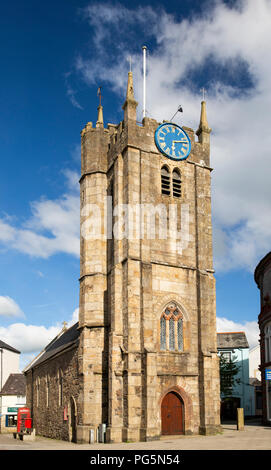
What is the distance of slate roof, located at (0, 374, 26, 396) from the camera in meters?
61.9

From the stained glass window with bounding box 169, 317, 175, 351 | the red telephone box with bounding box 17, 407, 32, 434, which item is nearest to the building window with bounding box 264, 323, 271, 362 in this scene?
the stained glass window with bounding box 169, 317, 175, 351

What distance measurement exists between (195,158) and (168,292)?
9.42 meters

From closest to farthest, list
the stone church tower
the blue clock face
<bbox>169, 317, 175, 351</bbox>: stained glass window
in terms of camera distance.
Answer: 1. the stone church tower
2. <bbox>169, 317, 175, 351</bbox>: stained glass window
3. the blue clock face

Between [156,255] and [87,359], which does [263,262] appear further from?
[87,359]

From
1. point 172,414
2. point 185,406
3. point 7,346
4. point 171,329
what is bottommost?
point 172,414

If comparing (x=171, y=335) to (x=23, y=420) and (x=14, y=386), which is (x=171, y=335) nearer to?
(x=23, y=420)

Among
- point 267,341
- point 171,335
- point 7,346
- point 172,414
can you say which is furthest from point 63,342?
point 7,346

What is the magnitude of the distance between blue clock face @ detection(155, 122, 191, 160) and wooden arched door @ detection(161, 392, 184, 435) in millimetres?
14530

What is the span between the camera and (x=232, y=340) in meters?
58.5

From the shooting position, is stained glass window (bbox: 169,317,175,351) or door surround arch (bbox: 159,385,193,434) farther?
stained glass window (bbox: 169,317,175,351)

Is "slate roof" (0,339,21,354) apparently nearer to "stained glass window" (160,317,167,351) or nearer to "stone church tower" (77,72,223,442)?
"stone church tower" (77,72,223,442)

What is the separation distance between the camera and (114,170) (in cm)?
3094

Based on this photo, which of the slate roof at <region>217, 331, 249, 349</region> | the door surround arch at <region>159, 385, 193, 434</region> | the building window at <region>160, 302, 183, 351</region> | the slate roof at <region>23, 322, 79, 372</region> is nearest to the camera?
the door surround arch at <region>159, 385, 193, 434</region>

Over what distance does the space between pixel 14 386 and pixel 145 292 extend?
4186 centimetres
